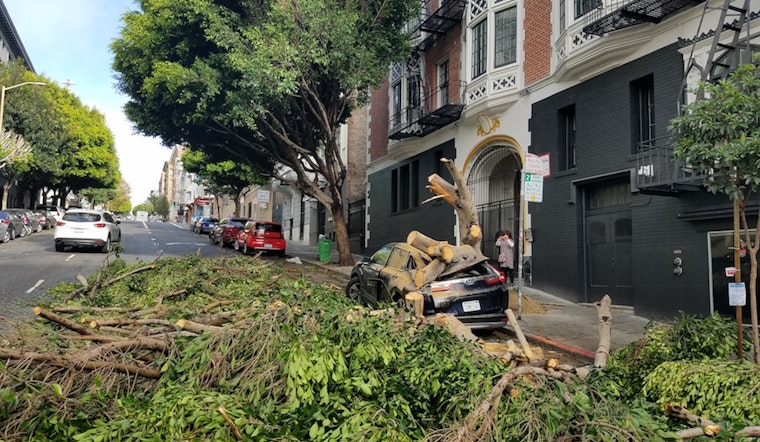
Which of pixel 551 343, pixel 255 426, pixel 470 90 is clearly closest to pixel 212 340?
pixel 255 426

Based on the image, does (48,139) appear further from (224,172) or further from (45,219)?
(224,172)

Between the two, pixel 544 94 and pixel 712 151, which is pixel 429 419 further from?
pixel 544 94

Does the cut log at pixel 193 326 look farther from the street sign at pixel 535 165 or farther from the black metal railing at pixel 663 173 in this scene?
the black metal railing at pixel 663 173

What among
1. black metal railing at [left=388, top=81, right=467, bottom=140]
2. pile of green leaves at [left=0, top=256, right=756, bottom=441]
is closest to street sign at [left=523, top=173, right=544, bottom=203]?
pile of green leaves at [left=0, top=256, right=756, bottom=441]

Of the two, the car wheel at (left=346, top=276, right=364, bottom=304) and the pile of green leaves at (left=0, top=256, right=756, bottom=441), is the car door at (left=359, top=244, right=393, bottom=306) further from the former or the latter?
the pile of green leaves at (left=0, top=256, right=756, bottom=441)

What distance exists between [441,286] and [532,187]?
3103 millimetres

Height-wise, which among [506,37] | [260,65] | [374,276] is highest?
[506,37]

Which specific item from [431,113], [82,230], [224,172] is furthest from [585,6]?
[224,172]

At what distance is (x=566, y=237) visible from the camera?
1306 cm

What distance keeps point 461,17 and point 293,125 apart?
7125 millimetres

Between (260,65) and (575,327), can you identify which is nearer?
(575,327)

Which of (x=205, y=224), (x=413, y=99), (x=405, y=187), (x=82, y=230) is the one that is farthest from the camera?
(x=205, y=224)

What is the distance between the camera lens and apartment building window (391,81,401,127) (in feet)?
70.5

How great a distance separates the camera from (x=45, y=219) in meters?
35.3
